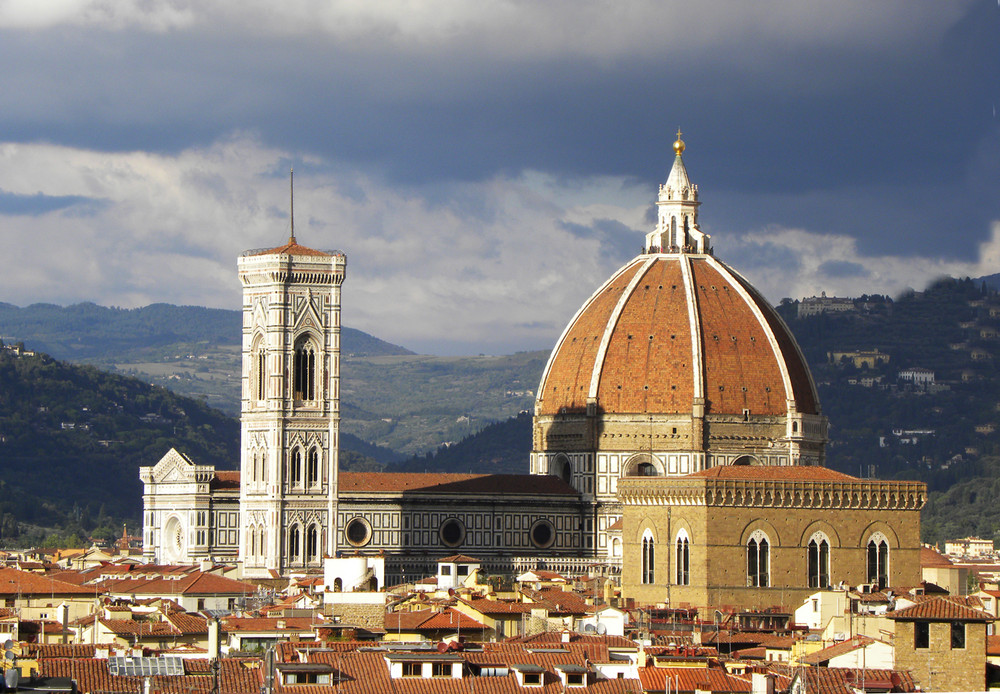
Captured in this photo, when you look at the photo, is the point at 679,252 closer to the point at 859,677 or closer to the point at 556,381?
the point at 556,381

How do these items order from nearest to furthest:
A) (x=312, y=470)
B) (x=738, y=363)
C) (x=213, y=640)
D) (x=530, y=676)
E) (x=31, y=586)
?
(x=530, y=676), (x=213, y=640), (x=31, y=586), (x=312, y=470), (x=738, y=363)

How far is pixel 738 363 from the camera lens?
11969cm

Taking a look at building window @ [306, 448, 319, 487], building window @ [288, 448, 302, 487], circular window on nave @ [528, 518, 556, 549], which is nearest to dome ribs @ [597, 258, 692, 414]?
circular window on nave @ [528, 518, 556, 549]

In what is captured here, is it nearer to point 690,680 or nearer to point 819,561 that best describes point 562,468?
point 819,561

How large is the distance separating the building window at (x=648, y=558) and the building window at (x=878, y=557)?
27.1 feet

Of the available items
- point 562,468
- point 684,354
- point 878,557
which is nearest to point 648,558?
point 878,557

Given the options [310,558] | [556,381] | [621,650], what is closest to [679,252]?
[556,381]

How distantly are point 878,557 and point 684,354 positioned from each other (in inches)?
968

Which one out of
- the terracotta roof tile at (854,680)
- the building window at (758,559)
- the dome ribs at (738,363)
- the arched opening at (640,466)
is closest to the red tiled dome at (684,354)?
the dome ribs at (738,363)

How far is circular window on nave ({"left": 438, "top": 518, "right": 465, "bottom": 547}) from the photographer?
116 m

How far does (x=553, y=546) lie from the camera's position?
117m

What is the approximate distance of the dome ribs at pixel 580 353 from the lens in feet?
399

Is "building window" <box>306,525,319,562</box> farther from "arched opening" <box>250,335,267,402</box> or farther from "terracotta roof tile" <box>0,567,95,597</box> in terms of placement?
"terracotta roof tile" <box>0,567,95,597</box>

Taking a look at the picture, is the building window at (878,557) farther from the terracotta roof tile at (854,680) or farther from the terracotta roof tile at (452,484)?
the terracotta roof tile at (854,680)
